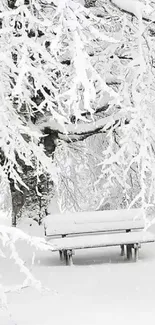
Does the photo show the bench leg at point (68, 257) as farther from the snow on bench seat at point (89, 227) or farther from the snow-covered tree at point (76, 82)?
the snow-covered tree at point (76, 82)

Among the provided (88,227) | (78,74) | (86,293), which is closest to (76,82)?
(78,74)

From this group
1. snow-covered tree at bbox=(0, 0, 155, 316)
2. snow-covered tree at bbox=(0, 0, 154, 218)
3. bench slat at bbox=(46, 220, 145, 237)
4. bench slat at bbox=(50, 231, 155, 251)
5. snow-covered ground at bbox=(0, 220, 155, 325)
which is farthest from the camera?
bench slat at bbox=(46, 220, 145, 237)

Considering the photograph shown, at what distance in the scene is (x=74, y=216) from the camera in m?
8.47

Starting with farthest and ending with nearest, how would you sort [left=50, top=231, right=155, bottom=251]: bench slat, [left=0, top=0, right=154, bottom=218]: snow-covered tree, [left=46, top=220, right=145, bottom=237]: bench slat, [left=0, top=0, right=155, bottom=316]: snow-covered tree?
1. [left=46, top=220, right=145, bottom=237]: bench slat
2. [left=50, top=231, right=155, bottom=251]: bench slat
3. [left=0, top=0, right=155, bottom=316]: snow-covered tree
4. [left=0, top=0, right=154, bottom=218]: snow-covered tree

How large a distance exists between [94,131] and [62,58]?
1447 mm

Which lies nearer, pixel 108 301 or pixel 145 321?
pixel 145 321

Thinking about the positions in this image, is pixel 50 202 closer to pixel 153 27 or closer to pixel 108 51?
pixel 108 51

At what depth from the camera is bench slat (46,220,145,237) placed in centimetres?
826

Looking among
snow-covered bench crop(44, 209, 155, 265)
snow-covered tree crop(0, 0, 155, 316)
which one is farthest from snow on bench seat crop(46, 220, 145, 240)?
snow-covered tree crop(0, 0, 155, 316)

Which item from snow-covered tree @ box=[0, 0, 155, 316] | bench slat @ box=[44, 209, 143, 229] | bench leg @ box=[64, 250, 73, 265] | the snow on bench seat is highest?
snow-covered tree @ box=[0, 0, 155, 316]

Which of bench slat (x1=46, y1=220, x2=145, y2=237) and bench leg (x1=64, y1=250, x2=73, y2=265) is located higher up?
bench slat (x1=46, y1=220, x2=145, y2=237)

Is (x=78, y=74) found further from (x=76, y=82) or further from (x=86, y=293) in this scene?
(x=86, y=293)

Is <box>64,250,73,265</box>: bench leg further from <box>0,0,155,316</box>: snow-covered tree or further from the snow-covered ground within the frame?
<box>0,0,155,316</box>: snow-covered tree

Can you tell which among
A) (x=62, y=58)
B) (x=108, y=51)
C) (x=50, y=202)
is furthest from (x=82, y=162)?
(x=108, y=51)
